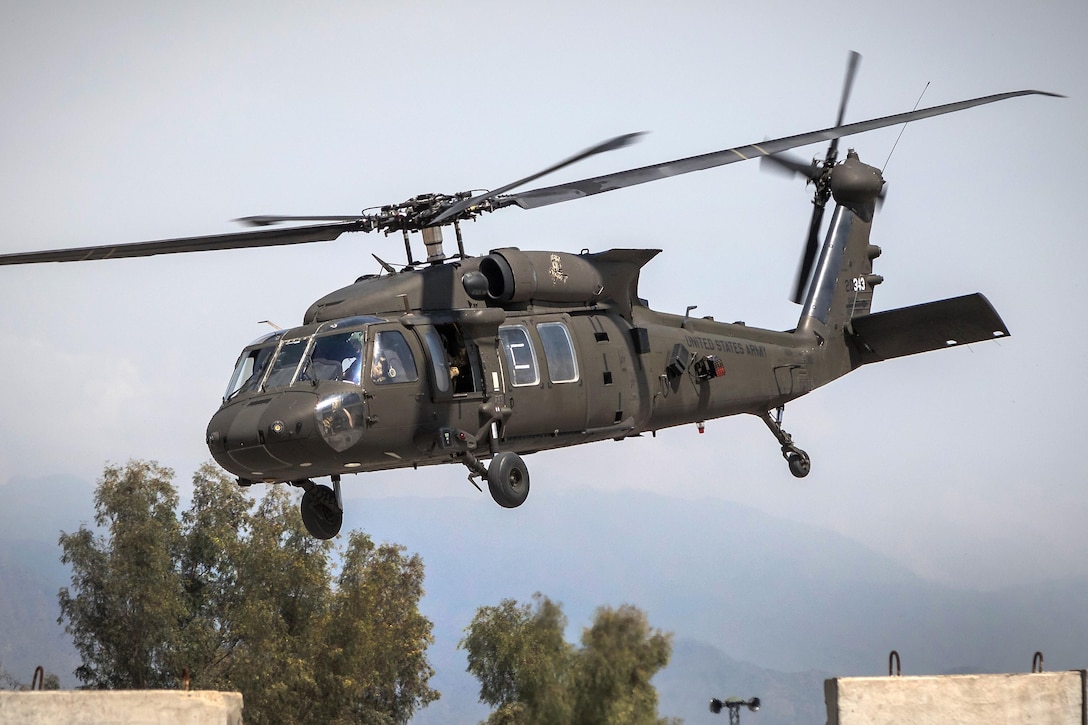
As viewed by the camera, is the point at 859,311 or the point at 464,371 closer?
the point at 464,371

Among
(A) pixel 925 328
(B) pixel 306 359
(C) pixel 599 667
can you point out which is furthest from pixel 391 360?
(C) pixel 599 667

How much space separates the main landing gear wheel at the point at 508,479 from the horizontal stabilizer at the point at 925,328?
6.84m

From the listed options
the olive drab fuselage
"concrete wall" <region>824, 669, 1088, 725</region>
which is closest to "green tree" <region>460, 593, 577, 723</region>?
the olive drab fuselage

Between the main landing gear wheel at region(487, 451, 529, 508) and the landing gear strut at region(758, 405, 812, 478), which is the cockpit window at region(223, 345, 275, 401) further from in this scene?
the landing gear strut at region(758, 405, 812, 478)

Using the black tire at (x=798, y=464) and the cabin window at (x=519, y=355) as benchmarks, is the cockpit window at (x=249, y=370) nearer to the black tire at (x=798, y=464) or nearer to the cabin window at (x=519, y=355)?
the cabin window at (x=519, y=355)

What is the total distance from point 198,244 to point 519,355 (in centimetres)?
359

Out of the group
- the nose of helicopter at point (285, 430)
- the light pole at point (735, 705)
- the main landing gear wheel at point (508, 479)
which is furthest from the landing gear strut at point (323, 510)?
the light pole at point (735, 705)

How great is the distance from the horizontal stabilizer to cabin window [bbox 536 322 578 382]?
5.67 meters

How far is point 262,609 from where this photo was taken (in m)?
34.6

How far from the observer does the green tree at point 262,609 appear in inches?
1356

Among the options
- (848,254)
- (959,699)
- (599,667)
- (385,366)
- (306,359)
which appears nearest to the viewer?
(959,699)

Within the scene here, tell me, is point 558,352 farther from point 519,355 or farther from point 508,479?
point 508,479

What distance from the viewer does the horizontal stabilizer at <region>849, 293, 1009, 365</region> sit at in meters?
17.7

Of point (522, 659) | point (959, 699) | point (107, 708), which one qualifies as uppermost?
point (522, 659)
